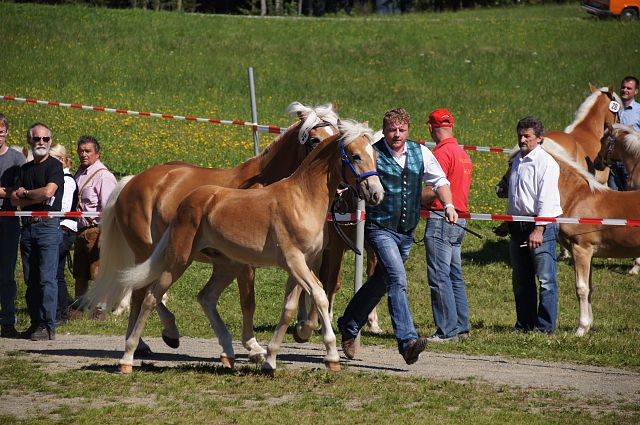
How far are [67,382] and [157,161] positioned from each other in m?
11.9

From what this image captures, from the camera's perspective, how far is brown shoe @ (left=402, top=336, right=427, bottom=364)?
7.99 metres

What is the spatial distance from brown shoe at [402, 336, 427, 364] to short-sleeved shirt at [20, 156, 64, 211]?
4301mm

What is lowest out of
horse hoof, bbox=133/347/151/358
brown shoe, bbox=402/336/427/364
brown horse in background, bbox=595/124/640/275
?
horse hoof, bbox=133/347/151/358

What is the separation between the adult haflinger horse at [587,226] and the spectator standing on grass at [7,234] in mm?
5312

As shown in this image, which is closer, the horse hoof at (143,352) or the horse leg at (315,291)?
the horse leg at (315,291)

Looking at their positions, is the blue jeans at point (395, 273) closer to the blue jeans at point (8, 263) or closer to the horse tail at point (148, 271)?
the horse tail at point (148, 271)

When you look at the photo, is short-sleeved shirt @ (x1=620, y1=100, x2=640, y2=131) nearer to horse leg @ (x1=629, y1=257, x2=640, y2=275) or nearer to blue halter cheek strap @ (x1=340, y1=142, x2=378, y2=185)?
horse leg @ (x1=629, y1=257, x2=640, y2=275)

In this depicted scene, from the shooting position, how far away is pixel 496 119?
1008 inches

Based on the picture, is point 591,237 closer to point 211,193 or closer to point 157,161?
point 211,193

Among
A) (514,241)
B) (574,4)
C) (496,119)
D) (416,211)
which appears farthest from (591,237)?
(574,4)

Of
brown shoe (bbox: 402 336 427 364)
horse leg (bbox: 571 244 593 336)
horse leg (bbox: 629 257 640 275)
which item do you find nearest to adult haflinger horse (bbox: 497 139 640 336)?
horse leg (bbox: 571 244 593 336)

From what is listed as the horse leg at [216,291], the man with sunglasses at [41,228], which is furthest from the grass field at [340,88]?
the man with sunglasses at [41,228]

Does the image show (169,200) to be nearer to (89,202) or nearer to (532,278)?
(89,202)

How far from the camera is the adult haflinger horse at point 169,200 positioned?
9.09m
